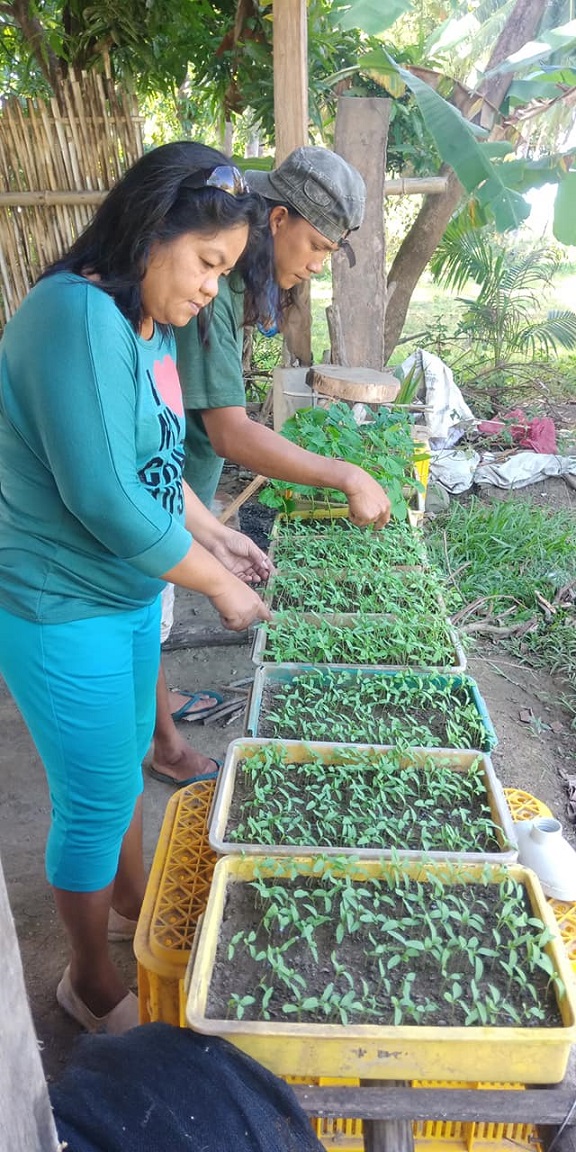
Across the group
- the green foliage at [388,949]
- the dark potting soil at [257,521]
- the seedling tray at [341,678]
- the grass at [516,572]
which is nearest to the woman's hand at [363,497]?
the seedling tray at [341,678]

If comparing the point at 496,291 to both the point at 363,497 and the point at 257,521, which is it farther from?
the point at 363,497

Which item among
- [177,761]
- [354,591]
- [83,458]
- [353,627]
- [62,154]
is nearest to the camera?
[83,458]

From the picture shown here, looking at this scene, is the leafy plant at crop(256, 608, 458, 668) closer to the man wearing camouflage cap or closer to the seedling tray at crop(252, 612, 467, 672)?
the seedling tray at crop(252, 612, 467, 672)

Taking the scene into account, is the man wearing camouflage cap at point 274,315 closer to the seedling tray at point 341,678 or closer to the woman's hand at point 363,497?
the woman's hand at point 363,497

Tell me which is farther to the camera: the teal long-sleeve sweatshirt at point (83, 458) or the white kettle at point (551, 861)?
the white kettle at point (551, 861)

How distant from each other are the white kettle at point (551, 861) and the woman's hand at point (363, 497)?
1.00 metres

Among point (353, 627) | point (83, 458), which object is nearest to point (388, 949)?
point (83, 458)

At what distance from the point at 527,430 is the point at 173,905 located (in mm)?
5166

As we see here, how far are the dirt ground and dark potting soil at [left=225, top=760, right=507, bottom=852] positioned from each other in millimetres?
880

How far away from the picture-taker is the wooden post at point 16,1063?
721 mm

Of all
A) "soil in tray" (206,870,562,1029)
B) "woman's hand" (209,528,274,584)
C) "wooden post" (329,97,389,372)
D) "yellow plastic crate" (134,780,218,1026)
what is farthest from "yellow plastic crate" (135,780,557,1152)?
"wooden post" (329,97,389,372)

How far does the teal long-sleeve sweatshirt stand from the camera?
1.26 metres

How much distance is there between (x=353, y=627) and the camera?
2152mm

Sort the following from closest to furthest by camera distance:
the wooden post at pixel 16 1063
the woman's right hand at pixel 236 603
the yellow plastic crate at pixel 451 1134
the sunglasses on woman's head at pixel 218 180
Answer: the wooden post at pixel 16 1063 → the yellow plastic crate at pixel 451 1134 → the sunglasses on woman's head at pixel 218 180 → the woman's right hand at pixel 236 603
